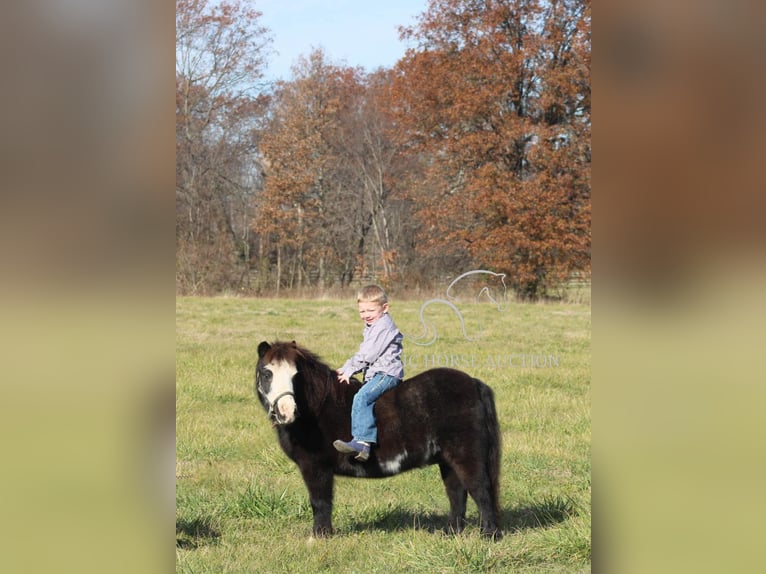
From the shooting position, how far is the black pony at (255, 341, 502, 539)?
4.12m

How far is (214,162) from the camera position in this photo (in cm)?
629

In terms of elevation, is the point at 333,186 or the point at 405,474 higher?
the point at 333,186


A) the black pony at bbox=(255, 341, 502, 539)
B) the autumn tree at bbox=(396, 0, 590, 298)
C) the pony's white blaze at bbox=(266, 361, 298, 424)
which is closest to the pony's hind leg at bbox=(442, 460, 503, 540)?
the black pony at bbox=(255, 341, 502, 539)

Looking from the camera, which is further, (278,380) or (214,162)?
(214,162)

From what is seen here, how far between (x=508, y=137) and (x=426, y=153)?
2.00 ft

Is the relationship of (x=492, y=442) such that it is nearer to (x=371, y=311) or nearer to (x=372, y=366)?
(x=372, y=366)

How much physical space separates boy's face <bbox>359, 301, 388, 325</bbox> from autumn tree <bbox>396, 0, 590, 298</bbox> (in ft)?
3.38

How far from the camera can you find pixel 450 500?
4.33m

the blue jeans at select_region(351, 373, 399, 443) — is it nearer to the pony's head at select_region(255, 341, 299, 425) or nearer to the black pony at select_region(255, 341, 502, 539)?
the black pony at select_region(255, 341, 502, 539)

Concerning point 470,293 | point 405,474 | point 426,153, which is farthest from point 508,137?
point 405,474
